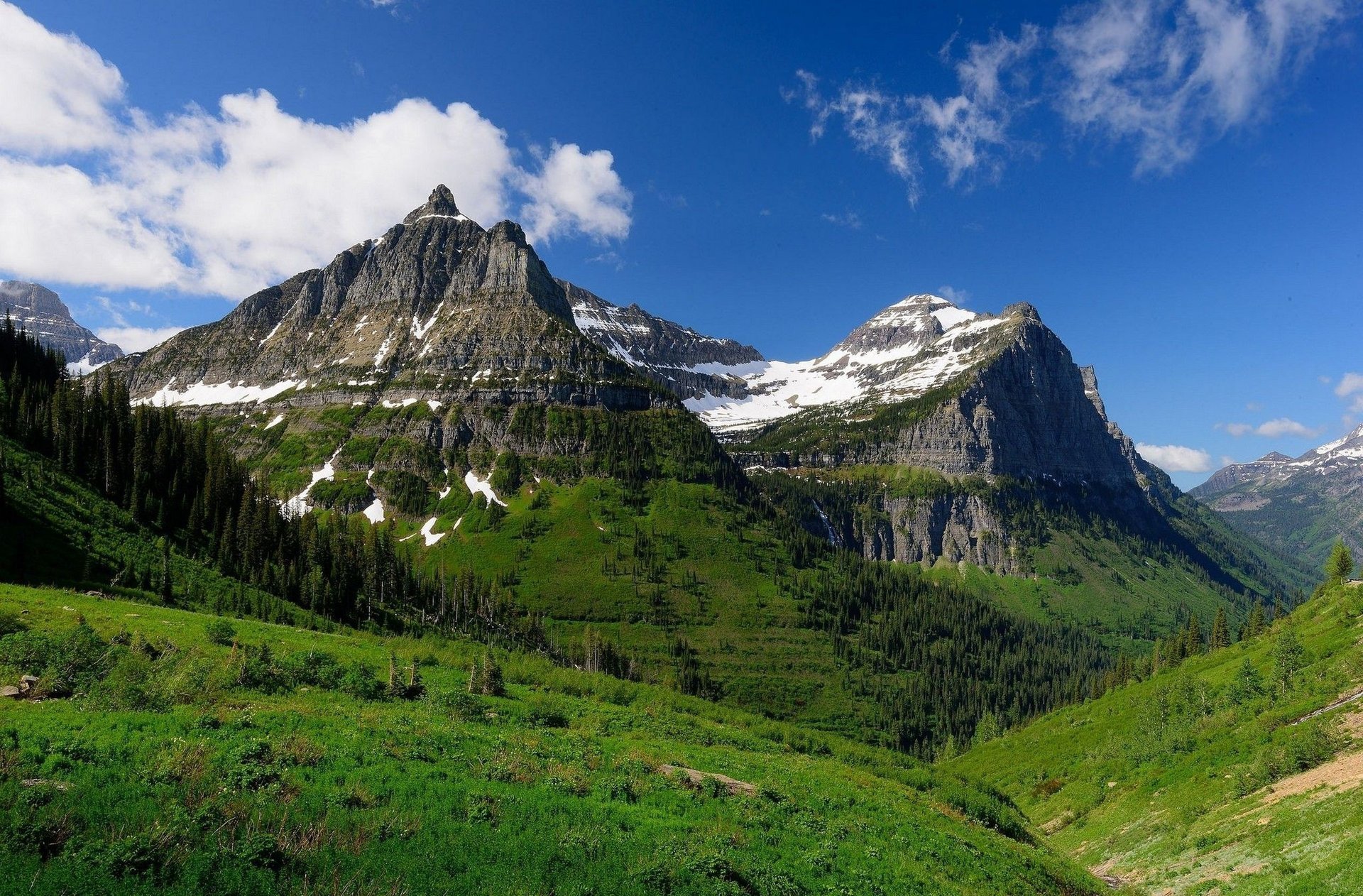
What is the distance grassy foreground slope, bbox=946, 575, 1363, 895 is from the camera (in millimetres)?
28484

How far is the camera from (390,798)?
718 inches

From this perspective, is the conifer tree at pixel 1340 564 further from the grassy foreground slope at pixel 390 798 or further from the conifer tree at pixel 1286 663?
the grassy foreground slope at pixel 390 798

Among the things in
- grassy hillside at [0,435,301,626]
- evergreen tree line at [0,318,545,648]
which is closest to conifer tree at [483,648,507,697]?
grassy hillside at [0,435,301,626]

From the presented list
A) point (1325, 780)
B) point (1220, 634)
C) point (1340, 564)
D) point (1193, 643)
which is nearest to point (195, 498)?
point (1325, 780)

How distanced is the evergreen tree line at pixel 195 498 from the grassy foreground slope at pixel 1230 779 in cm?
8326

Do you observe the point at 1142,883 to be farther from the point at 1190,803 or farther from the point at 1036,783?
the point at 1036,783

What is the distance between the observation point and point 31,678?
77.7ft

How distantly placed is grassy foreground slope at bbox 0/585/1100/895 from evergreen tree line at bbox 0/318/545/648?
4784 centimetres

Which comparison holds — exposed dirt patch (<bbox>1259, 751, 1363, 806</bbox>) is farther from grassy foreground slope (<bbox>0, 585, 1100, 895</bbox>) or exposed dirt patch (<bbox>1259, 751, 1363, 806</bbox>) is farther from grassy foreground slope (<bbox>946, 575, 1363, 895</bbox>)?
grassy foreground slope (<bbox>0, 585, 1100, 895</bbox>)

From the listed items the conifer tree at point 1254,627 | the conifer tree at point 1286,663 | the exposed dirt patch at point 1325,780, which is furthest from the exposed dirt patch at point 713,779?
the conifer tree at point 1254,627

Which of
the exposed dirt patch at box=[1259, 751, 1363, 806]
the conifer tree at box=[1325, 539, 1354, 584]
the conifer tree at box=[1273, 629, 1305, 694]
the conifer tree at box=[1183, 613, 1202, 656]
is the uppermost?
the conifer tree at box=[1325, 539, 1354, 584]

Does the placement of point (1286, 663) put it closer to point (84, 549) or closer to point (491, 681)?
point (491, 681)

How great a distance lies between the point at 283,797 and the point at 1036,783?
86779 mm

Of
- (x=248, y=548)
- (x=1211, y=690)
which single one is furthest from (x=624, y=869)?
(x=248, y=548)
